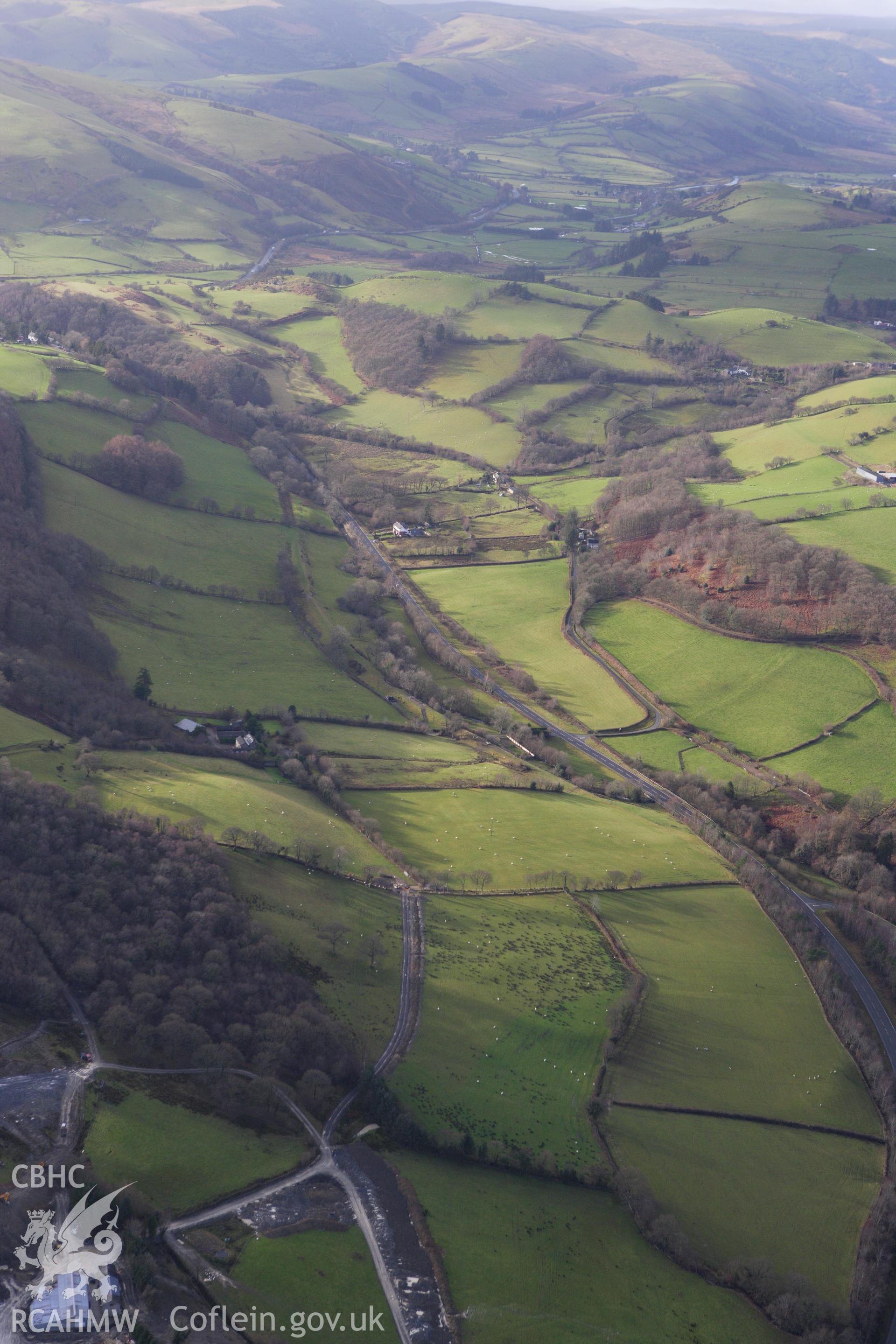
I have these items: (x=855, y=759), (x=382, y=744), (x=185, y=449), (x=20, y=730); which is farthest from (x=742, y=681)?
(x=185, y=449)

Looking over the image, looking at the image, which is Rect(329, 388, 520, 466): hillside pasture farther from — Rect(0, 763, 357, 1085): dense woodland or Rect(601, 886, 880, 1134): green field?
Rect(0, 763, 357, 1085): dense woodland

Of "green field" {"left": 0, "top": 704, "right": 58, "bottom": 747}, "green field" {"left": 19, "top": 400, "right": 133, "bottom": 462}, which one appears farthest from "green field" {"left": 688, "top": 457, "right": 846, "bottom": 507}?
"green field" {"left": 0, "top": 704, "right": 58, "bottom": 747}

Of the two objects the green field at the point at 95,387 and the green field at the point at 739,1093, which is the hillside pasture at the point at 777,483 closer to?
the green field at the point at 739,1093

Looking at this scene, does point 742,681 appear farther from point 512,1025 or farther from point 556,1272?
point 556,1272

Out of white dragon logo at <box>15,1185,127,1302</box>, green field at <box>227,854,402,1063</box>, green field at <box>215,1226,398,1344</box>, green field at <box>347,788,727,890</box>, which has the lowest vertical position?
green field at <box>347,788,727,890</box>

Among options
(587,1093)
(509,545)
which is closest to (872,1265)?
(587,1093)

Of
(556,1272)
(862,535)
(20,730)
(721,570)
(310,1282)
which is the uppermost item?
(862,535)
